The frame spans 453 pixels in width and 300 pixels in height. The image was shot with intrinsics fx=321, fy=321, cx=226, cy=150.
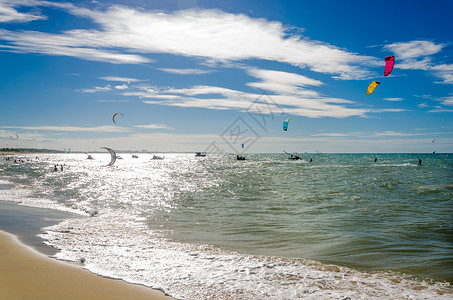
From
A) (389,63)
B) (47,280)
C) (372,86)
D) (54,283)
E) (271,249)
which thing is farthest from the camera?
(372,86)

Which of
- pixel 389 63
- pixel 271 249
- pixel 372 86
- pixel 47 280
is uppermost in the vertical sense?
pixel 389 63

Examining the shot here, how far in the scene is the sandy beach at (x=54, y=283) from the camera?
18.9 ft

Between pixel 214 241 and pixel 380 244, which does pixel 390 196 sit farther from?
pixel 214 241

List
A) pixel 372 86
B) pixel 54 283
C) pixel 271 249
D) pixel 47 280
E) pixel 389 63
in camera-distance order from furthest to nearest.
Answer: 1. pixel 372 86
2. pixel 389 63
3. pixel 271 249
4. pixel 47 280
5. pixel 54 283

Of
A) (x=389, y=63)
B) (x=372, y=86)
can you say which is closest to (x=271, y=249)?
(x=389, y=63)

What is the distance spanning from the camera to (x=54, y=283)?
628 cm

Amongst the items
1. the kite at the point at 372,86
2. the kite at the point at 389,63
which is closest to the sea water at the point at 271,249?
the kite at the point at 389,63

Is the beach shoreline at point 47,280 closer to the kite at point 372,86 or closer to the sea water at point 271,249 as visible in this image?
the sea water at point 271,249

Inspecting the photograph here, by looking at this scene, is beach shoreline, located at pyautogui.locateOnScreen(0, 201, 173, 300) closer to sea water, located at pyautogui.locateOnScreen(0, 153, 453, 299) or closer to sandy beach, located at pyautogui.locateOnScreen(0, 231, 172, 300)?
sandy beach, located at pyautogui.locateOnScreen(0, 231, 172, 300)

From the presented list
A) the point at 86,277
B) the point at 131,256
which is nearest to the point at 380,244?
the point at 131,256

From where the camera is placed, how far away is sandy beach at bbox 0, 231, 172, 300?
576cm

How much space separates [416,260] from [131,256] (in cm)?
779

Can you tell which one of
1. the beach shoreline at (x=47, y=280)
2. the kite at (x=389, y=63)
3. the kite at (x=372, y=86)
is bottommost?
the beach shoreline at (x=47, y=280)

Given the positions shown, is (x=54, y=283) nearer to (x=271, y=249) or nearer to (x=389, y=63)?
(x=271, y=249)
